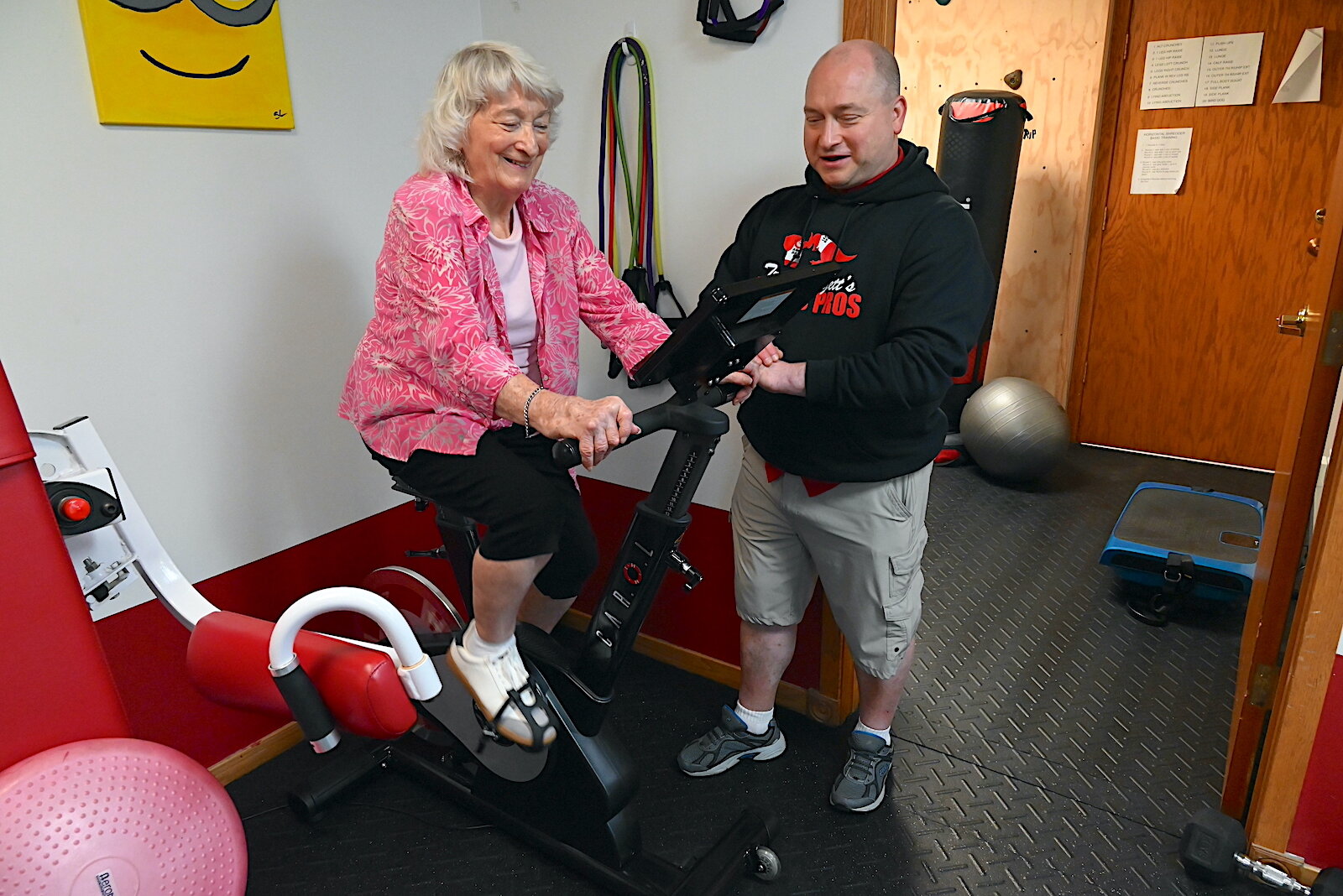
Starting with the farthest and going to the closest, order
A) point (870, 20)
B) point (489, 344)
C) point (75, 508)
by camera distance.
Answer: point (870, 20), point (489, 344), point (75, 508)

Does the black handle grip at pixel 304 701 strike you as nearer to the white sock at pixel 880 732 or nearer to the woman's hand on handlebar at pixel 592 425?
the woman's hand on handlebar at pixel 592 425

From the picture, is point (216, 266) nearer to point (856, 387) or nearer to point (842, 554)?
point (856, 387)

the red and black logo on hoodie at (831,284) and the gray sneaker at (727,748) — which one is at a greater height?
the red and black logo on hoodie at (831,284)

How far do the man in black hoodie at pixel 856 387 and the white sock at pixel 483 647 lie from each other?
2.26 ft

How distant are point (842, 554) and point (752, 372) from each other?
0.57 m

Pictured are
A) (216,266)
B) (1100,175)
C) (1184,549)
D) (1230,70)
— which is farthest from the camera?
(1100,175)

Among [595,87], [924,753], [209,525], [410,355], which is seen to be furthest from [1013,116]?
[209,525]

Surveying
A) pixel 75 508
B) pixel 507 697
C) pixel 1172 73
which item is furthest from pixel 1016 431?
pixel 75 508

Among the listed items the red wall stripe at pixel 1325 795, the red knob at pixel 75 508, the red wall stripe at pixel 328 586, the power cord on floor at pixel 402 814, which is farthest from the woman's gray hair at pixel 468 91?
the red wall stripe at pixel 1325 795

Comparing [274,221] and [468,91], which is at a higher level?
[468,91]

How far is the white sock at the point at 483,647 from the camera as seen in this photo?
1776 millimetres

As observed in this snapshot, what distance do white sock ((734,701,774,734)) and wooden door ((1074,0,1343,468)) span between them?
11.0ft

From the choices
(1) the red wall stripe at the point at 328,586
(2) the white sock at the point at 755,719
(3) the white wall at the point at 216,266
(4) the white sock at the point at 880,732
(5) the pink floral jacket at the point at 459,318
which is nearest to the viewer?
(5) the pink floral jacket at the point at 459,318

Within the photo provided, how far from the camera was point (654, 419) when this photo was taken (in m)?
1.49
